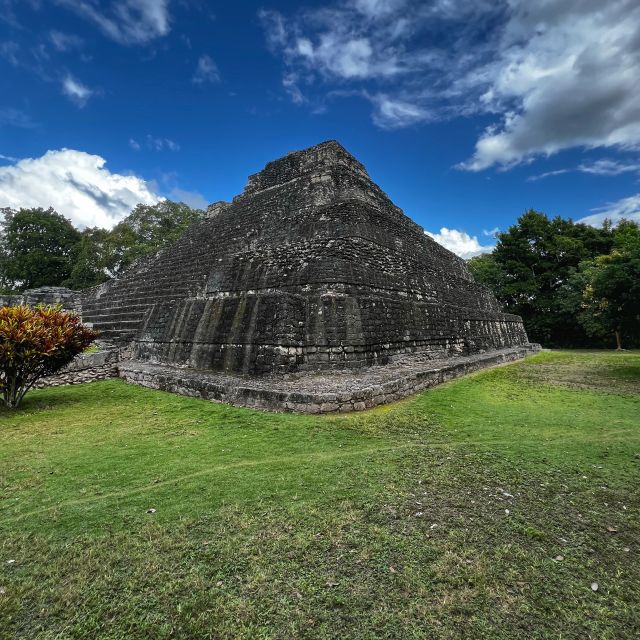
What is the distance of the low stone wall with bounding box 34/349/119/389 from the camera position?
7.62 metres

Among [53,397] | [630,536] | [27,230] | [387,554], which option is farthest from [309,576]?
[27,230]

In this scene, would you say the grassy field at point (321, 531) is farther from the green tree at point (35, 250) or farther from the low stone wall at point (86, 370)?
the green tree at point (35, 250)

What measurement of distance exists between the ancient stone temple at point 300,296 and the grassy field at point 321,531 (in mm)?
2268

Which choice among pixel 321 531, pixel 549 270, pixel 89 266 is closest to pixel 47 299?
pixel 89 266

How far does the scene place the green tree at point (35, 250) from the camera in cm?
2903

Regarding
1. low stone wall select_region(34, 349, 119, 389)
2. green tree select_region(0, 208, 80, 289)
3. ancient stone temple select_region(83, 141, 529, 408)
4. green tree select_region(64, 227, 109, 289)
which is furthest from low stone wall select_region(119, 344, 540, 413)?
green tree select_region(0, 208, 80, 289)

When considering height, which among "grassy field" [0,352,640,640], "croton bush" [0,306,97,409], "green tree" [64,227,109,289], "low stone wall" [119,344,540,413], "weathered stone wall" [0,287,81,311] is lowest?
"grassy field" [0,352,640,640]

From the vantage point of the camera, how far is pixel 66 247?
30734 millimetres

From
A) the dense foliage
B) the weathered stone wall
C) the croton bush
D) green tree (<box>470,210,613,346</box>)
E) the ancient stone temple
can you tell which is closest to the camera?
the croton bush

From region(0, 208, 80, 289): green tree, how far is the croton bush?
96.7 ft

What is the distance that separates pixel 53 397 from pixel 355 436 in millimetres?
5771

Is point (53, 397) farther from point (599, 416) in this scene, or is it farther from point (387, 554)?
point (599, 416)

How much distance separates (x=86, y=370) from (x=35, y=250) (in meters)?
28.5

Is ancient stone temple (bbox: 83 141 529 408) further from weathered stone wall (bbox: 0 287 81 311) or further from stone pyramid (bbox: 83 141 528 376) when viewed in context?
weathered stone wall (bbox: 0 287 81 311)
